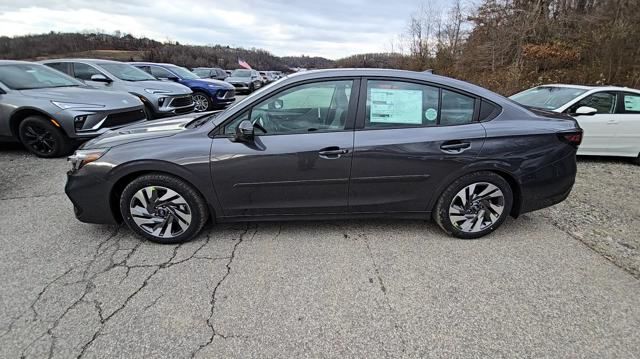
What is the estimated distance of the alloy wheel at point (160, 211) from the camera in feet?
9.25

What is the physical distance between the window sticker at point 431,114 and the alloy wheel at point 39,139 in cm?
596

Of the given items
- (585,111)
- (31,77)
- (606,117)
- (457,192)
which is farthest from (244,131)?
(606,117)

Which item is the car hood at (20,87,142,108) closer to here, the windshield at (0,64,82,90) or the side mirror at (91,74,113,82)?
the windshield at (0,64,82,90)

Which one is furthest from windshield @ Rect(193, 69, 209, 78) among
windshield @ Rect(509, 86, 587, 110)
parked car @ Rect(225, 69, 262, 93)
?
windshield @ Rect(509, 86, 587, 110)

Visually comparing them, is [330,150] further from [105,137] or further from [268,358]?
[105,137]

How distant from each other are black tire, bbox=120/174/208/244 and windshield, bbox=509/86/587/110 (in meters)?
5.66

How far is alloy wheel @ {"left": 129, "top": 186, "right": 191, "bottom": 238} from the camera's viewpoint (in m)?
2.82

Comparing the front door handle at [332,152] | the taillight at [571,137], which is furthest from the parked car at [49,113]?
the taillight at [571,137]

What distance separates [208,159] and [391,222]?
74.9 inches

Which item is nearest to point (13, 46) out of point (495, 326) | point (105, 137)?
point (105, 137)

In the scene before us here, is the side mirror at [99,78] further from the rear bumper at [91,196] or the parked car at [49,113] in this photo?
the rear bumper at [91,196]

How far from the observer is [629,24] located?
10891mm

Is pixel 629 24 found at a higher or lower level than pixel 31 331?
higher

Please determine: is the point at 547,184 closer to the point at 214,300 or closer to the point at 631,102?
the point at 214,300
